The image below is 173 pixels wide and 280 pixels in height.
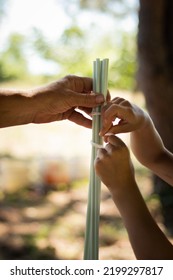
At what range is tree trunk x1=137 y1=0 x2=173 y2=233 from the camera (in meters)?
1.82

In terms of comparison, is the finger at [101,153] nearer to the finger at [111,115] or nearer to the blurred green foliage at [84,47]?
the finger at [111,115]

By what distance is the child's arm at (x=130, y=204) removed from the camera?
2.10 feet

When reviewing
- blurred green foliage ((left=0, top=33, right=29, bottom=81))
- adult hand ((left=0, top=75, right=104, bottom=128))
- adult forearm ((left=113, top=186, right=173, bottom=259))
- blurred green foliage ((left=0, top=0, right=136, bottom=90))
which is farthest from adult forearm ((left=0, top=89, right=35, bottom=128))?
blurred green foliage ((left=0, top=33, right=29, bottom=81))

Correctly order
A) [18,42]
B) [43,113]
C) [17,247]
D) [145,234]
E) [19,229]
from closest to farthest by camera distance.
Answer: [145,234] → [43,113] → [17,247] → [19,229] → [18,42]

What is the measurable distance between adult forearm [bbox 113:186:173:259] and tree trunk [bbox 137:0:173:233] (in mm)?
1263

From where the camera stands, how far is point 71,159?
2.70 m

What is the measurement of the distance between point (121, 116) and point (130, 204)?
0.14 meters

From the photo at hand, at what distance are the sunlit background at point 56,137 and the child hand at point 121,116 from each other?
4.11ft

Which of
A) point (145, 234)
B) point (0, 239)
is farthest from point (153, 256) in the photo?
point (0, 239)

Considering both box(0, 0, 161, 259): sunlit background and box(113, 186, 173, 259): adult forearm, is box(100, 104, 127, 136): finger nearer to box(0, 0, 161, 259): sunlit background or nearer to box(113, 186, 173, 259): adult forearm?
box(113, 186, 173, 259): adult forearm

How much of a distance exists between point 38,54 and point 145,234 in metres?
2.12

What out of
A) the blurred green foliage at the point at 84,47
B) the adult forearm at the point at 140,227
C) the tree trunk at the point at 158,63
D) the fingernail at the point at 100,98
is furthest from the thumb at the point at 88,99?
the blurred green foliage at the point at 84,47

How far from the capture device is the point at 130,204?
2.11 feet
